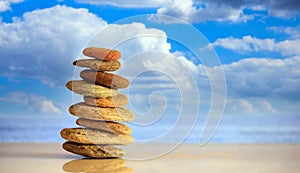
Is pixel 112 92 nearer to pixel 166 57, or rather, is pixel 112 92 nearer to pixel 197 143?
pixel 166 57

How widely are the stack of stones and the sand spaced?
20cm

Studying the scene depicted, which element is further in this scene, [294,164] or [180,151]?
[180,151]

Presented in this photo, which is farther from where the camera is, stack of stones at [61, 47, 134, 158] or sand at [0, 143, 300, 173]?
stack of stones at [61, 47, 134, 158]

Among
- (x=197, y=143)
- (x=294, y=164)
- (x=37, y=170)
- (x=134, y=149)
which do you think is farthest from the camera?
(x=197, y=143)

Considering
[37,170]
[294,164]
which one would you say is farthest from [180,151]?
[37,170]

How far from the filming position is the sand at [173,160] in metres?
4.57

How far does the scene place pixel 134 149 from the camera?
5766 mm

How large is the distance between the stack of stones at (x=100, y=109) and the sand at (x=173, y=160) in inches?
8.0

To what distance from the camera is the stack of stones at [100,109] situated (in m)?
5.23

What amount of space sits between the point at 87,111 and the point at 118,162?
0.62 metres

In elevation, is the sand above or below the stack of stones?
below

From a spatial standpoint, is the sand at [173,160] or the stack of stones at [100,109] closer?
the sand at [173,160]

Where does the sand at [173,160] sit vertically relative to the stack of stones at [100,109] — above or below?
below

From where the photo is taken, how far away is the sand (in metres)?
4.57
